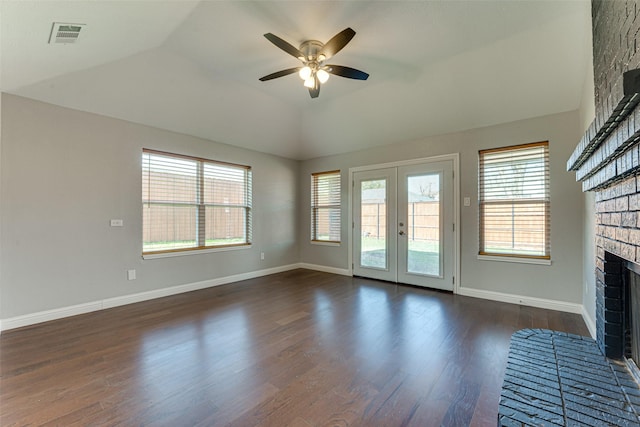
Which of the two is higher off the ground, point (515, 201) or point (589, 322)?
point (515, 201)

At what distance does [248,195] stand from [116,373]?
363 centimetres

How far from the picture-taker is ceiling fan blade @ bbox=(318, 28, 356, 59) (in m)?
2.27

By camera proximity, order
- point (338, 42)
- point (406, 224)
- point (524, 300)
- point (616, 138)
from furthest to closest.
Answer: point (406, 224) → point (524, 300) → point (338, 42) → point (616, 138)

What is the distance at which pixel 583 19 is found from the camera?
251 centimetres

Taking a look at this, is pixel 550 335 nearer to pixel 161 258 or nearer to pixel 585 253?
pixel 585 253

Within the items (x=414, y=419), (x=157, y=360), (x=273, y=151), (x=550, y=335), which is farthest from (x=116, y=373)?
(x=273, y=151)

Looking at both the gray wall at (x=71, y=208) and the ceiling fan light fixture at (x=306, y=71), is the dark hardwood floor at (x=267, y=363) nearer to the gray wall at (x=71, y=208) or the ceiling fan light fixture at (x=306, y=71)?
the gray wall at (x=71, y=208)

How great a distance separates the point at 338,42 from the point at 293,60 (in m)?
1.12

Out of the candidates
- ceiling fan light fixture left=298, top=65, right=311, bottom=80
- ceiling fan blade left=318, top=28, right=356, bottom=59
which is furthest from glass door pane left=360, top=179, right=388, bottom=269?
ceiling fan blade left=318, top=28, right=356, bottom=59

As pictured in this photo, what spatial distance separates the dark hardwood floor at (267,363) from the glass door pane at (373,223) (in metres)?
1.40

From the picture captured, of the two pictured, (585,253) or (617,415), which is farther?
(585,253)

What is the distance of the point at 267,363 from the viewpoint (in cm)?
227

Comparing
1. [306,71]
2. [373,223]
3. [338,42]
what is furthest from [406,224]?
[338,42]

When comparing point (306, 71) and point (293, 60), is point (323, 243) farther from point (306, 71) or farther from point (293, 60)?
point (306, 71)
